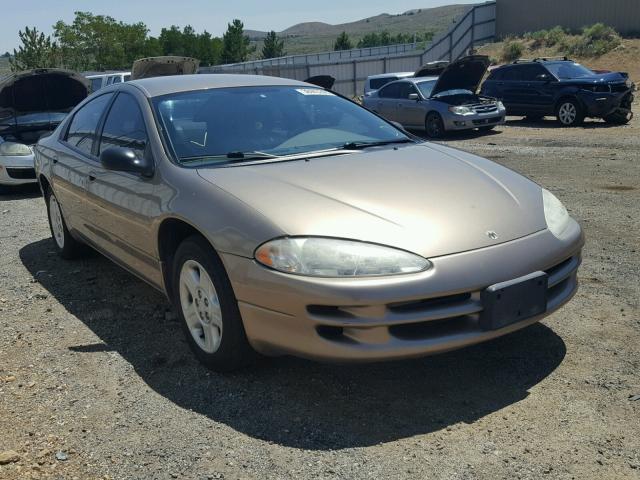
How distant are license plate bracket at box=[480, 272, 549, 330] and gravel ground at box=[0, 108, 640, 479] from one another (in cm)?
42

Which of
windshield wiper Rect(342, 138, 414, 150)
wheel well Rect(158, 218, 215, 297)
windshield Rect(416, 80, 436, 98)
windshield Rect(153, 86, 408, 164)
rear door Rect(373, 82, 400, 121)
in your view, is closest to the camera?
wheel well Rect(158, 218, 215, 297)

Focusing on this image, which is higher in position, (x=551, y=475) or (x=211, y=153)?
(x=211, y=153)

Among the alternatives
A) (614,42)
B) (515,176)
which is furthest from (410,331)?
(614,42)

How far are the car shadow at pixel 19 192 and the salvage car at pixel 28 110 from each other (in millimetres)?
238

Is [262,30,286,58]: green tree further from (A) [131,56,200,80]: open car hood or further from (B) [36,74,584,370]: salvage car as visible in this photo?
(B) [36,74,584,370]: salvage car

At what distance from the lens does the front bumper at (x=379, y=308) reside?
2.98m

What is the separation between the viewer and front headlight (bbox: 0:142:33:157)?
995cm

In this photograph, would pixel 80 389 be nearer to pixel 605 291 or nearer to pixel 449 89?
pixel 605 291

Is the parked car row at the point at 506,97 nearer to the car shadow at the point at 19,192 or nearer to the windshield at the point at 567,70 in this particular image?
the windshield at the point at 567,70

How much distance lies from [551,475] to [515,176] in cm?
188

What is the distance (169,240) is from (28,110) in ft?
26.8

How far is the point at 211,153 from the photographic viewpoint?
4020 mm

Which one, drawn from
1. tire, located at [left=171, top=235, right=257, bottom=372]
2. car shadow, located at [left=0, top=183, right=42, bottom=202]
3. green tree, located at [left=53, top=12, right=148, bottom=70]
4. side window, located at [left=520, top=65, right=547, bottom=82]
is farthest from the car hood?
green tree, located at [left=53, top=12, right=148, bottom=70]

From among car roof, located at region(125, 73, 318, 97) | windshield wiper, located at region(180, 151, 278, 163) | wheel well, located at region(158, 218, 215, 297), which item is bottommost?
wheel well, located at region(158, 218, 215, 297)
